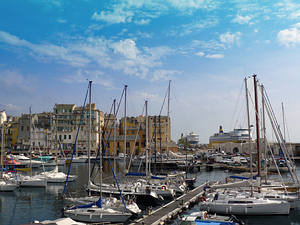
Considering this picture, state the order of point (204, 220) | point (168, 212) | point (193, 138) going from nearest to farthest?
point (204, 220)
point (168, 212)
point (193, 138)

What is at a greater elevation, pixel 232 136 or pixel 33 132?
pixel 33 132

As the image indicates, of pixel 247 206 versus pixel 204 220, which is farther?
pixel 247 206

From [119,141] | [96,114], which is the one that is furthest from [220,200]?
[96,114]

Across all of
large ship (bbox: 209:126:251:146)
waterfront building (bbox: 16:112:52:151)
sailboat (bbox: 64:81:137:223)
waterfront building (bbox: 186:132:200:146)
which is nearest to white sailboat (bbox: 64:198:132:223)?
sailboat (bbox: 64:81:137:223)

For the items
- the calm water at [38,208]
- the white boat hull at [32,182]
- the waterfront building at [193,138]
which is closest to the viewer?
the calm water at [38,208]

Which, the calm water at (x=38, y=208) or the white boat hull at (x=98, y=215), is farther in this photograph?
the calm water at (x=38, y=208)

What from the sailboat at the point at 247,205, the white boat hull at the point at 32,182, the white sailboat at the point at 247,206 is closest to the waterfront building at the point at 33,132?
the white boat hull at the point at 32,182

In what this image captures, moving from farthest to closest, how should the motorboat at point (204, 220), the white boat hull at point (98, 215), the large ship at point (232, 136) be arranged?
the large ship at point (232, 136)
the white boat hull at point (98, 215)
the motorboat at point (204, 220)

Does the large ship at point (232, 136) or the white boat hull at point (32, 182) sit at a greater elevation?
the large ship at point (232, 136)

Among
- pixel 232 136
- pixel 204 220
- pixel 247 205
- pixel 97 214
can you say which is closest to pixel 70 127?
pixel 232 136

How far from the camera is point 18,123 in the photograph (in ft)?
357

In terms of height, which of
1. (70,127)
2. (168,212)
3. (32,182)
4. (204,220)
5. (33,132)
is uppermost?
(70,127)

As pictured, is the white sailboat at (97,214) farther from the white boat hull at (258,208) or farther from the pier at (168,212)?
the white boat hull at (258,208)

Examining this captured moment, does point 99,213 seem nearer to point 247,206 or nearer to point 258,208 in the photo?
point 247,206
